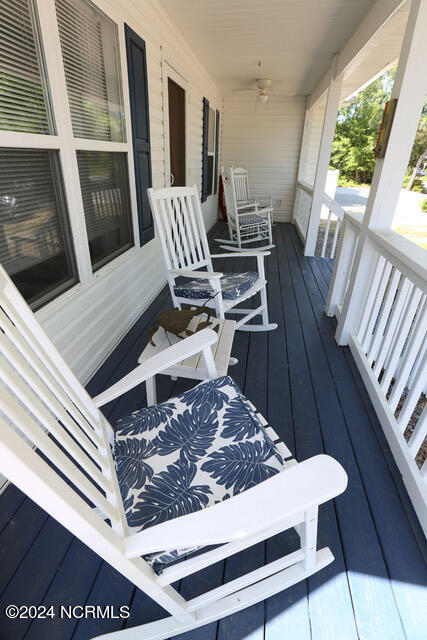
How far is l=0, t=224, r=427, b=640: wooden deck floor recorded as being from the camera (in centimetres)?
99

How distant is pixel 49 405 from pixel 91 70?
201cm

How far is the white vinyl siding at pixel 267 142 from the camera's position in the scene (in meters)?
6.42

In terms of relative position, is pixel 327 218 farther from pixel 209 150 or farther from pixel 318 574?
pixel 318 574

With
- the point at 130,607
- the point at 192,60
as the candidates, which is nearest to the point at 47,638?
the point at 130,607

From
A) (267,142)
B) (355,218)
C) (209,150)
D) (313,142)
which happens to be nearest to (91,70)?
(355,218)

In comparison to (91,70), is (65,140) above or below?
below

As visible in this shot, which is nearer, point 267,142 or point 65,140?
point 65,140

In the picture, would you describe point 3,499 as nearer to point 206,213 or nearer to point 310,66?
point 206,213

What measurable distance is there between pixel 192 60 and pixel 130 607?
5.10 metres

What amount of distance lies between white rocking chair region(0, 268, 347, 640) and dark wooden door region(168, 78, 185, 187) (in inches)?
145

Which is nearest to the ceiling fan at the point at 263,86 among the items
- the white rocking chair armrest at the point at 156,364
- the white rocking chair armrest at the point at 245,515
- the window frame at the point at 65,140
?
the window frame at the point at 65,140

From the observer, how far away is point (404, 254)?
1.52 m

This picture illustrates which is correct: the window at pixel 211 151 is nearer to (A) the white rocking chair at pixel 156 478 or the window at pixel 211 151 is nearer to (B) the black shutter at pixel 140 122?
(B) the black shutter at pixel 140 122

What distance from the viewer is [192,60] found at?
4.03m
